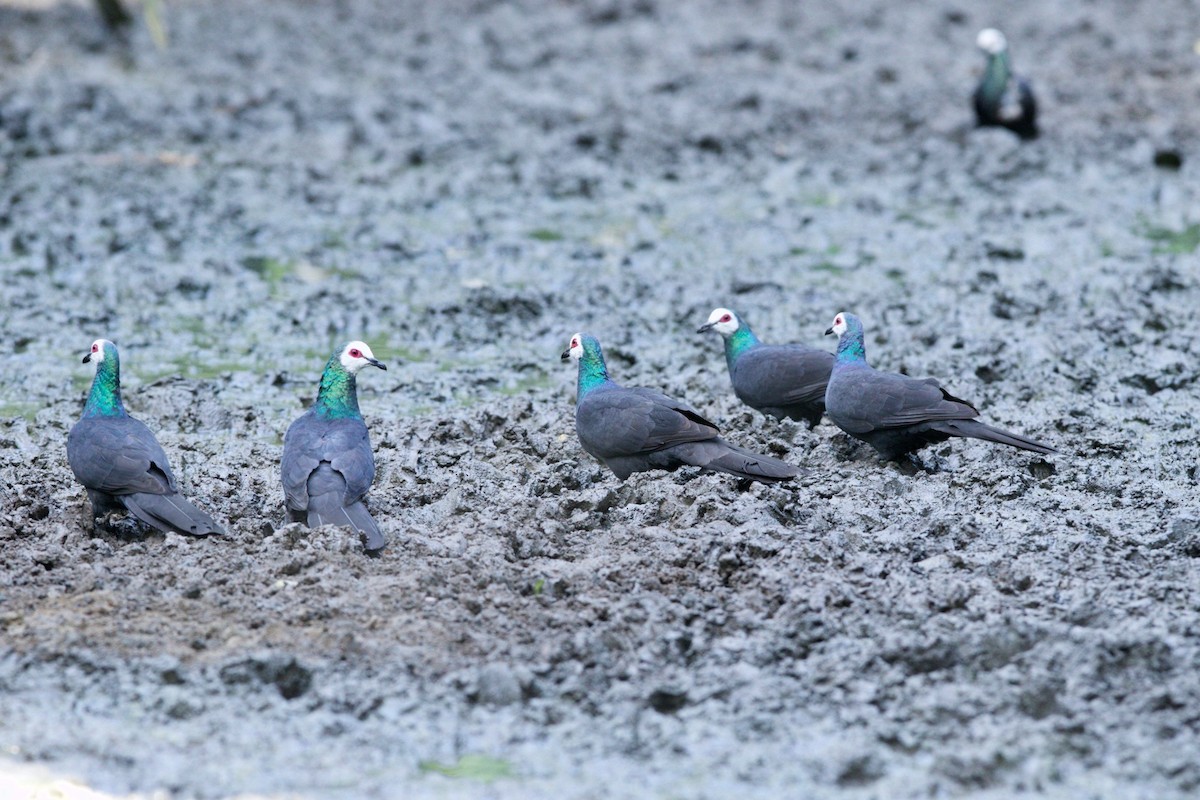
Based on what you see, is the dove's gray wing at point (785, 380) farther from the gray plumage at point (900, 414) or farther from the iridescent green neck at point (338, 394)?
the iridescent green neck at point (338, 394)

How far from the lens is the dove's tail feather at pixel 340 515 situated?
21.6ft

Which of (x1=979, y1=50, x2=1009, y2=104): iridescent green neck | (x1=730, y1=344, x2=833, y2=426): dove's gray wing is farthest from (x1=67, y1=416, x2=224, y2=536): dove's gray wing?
(x1=979, y1=50, x2=1009, y2=104): iridescent green neck

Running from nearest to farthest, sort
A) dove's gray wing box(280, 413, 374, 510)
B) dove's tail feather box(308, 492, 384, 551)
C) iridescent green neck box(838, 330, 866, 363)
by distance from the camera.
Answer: dove's tail feather box(308, 492, 384, 551) → dove's gray wing box(280, 413, 374, 510) → iridescent green neck box(838, 330, 866, 363)

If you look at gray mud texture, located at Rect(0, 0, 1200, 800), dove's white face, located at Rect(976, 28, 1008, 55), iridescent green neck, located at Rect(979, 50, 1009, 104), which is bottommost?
gray mud texture, located at Rect(0, 0, 1200, 800)

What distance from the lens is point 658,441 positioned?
23.6ft

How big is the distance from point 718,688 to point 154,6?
13.0 meters

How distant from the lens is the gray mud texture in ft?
17.1

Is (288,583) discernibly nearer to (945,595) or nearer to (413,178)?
(945,595)

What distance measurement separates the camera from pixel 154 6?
16438 millimetres

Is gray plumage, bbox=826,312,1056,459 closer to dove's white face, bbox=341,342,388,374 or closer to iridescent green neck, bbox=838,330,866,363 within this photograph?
iridescent green neck, bbox=838,330,866,363

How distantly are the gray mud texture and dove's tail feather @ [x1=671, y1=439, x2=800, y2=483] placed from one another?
0.37 feet

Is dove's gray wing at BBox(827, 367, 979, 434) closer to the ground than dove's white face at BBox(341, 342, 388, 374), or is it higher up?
closer to the ground

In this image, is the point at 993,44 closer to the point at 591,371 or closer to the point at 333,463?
the point at 591,371

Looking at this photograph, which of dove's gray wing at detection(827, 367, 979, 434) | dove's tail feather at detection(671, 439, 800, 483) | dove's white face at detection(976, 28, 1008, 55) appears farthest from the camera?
dove's white face at detection(976, 28, 1008, 55)
